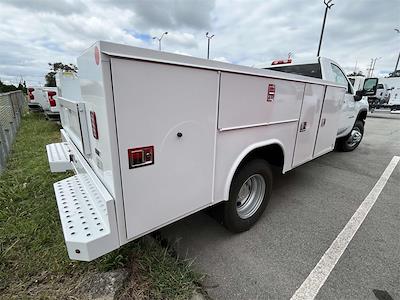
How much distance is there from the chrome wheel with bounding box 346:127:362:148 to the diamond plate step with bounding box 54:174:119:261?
6.31 metres

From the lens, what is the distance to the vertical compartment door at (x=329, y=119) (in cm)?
347

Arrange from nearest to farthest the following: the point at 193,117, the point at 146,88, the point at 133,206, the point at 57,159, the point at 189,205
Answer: the point at 146,88 → the point at 133,206 → the point at 193,117 → the point at 189,205 → the point at 57,159

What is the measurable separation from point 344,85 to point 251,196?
2825mm

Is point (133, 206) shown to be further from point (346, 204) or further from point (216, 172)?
point (346, 204)

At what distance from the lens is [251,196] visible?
281cm

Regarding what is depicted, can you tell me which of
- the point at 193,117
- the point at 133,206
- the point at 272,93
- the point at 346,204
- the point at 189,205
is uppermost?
the point at 272,93

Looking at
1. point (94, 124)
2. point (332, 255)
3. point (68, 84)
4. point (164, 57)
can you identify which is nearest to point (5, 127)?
point (68, 84)

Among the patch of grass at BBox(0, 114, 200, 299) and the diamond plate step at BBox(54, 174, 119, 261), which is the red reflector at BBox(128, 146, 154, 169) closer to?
the diamond plate step at BBox(54, 174, 119, 261)

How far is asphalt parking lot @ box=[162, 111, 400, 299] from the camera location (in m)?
1.96

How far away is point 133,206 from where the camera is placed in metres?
1.48

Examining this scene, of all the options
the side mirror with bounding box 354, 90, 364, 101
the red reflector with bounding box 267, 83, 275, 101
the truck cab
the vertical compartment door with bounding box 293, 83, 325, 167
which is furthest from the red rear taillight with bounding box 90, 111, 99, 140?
the side mirror with bounding box 354, 90, 364, 101

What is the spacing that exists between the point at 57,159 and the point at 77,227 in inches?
62.5

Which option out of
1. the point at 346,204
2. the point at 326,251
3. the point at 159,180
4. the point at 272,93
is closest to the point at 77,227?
the point at 159,180

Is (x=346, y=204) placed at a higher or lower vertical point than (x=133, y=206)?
lower
